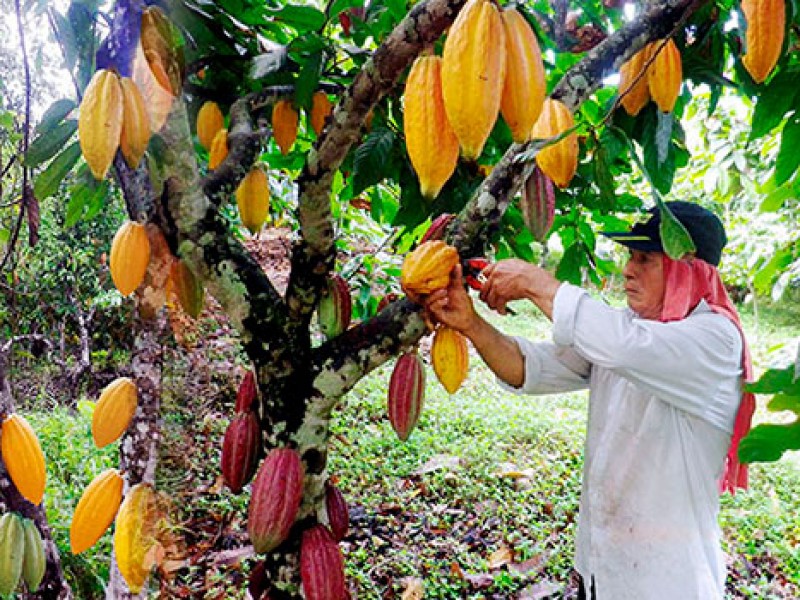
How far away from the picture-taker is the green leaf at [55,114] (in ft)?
2.92

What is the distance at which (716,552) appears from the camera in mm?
1396

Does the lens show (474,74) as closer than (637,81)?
Yes

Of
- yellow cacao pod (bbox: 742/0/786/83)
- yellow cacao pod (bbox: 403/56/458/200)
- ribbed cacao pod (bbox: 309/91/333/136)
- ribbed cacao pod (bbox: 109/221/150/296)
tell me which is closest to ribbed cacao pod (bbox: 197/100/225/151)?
ribbed cacao pod (bbox: 309/91/333/136)

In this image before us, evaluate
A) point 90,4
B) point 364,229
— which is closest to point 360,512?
point 364,229

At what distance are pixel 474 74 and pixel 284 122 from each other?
28.7 inches

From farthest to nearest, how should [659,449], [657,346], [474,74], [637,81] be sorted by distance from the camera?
[659,449] < [657,346] < [637,81] < [474,74]

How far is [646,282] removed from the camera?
1.50m

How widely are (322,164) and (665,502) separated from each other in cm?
103

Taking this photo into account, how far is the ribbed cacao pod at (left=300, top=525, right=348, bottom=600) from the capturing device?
32.9 inches

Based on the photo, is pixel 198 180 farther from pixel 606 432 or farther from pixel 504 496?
pixel 504 496

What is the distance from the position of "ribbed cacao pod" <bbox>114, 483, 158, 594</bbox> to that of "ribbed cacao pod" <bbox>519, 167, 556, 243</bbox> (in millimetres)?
655

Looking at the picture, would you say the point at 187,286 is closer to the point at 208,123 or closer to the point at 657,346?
the point at 208,123

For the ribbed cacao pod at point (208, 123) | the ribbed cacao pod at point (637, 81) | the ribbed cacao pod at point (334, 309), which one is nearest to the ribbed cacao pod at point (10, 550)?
the ribbed cacao pod at point (334, 309)

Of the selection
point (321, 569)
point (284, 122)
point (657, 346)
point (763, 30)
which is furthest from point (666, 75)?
point (321, 569)
